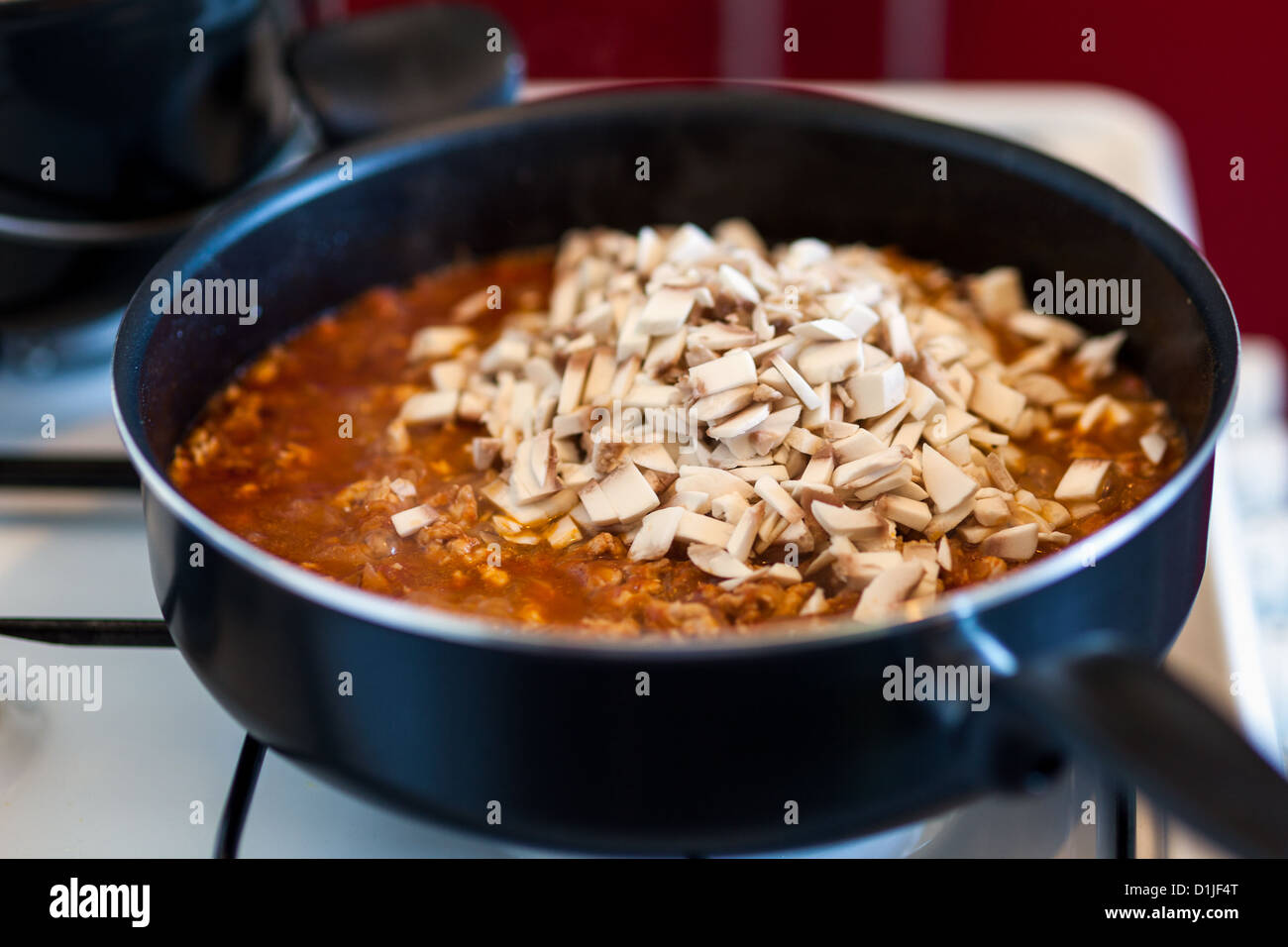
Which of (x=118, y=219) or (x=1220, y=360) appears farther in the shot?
(x=118, y=219)

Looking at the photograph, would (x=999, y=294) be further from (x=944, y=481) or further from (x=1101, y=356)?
(x=944, y=481)

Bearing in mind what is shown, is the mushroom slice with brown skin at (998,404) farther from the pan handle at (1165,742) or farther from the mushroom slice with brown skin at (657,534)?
the pan handle at (1165,742)

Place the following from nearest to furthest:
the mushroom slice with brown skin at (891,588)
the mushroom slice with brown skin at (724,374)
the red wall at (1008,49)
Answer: the mushroom slice with brown skin at (891,588), the mushroom slice with brown skin at (724,374), the red wall at (1008,49)

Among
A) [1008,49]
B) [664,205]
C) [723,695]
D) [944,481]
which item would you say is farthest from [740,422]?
[1008,49]

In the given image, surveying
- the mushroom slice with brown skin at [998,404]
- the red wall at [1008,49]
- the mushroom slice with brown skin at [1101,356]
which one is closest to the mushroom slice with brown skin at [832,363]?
the mushroom slice with brown skin at [998,404]
